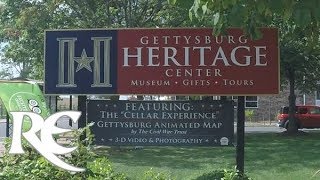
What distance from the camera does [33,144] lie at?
596 cm

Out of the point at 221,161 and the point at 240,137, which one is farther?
the point at 221,161

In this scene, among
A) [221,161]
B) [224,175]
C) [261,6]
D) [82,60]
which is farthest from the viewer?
[221,161]

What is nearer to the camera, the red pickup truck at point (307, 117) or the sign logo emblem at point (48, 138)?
the sign logo emblem at point (48, 138)

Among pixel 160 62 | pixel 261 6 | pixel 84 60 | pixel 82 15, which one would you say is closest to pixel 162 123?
pixel 160 62

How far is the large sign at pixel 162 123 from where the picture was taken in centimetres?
793

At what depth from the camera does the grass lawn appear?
12.4 meters

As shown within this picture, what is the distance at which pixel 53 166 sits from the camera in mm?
5781

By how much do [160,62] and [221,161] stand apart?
24.6ft

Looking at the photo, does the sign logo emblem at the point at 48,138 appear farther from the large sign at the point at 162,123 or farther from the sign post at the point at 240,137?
the sign post at the point at 240,137

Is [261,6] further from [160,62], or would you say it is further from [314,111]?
[314,111]

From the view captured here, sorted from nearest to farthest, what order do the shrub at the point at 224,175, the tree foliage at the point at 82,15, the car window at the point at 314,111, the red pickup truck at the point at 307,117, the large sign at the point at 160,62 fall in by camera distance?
the shrub at the point at 224,175
the large sign at the point at 160,62
the tree foliage at the point at 82,15
the red pickup truck at the point at 307,117
the car window at the point at 314,111

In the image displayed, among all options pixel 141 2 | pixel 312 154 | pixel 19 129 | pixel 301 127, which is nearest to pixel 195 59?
pixel 19 129

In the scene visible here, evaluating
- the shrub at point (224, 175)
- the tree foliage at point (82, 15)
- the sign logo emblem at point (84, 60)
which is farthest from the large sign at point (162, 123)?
the tree foliage at point (82, 15)

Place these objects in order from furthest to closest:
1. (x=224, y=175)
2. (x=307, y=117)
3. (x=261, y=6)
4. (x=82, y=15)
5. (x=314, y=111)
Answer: (x=314, y=111)
(x=307, y=117)
(x=82, y=15)
(x=224, y=175)
(x=261, y=6)
